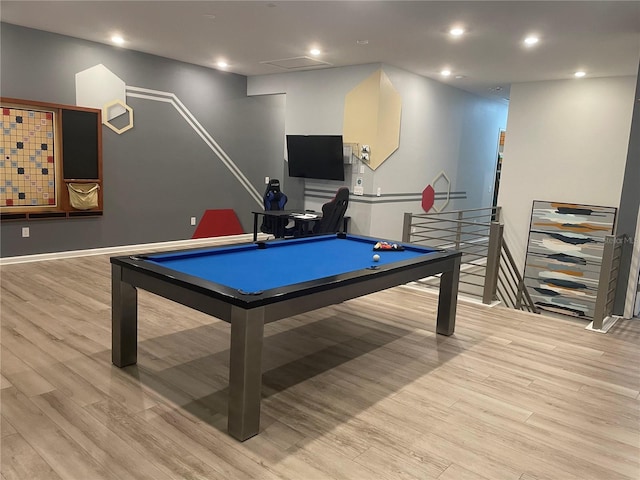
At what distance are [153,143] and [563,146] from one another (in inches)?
247

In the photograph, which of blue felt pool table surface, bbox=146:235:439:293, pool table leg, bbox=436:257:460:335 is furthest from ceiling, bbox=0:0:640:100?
pool table leg, bbox=436:257:460:335

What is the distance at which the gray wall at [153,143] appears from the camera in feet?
19.4

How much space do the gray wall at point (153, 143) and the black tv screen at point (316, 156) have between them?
1182mm

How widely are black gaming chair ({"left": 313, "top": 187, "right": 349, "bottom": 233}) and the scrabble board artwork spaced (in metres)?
3.56

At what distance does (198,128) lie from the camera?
25.3ft

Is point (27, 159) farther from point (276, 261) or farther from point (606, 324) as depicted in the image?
point (606, 324)

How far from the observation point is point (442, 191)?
8.55 metres

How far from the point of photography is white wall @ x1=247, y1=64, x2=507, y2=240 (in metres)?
7.19

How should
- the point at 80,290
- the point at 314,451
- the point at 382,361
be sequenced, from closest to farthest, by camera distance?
the point at 314,451, the point at 382,361, the point at 80,290

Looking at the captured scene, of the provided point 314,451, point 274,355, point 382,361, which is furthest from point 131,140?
point 314,451

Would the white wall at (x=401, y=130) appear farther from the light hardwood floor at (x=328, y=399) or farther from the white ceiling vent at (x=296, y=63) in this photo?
the light hardwood floor at (x=328, y=399)

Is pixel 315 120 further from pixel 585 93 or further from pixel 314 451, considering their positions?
pixel 314 451

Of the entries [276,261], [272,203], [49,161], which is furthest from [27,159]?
[276,261]

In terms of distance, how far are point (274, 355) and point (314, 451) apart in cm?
122
